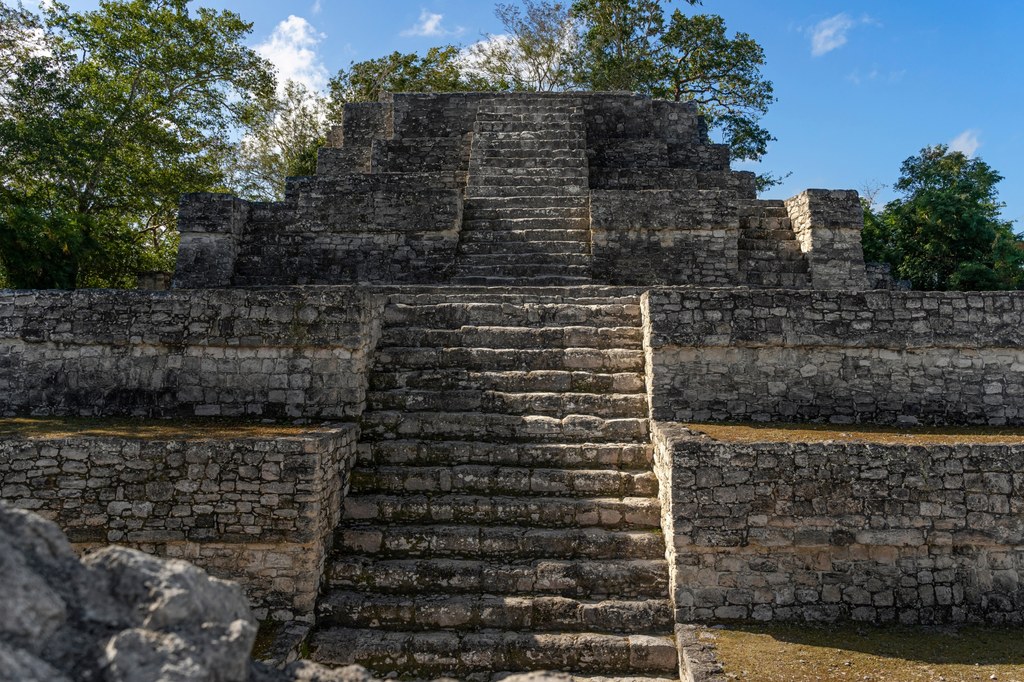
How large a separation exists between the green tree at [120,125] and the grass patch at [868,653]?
40.0ft

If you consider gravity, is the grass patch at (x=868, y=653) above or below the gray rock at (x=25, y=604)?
below

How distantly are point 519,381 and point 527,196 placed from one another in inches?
237

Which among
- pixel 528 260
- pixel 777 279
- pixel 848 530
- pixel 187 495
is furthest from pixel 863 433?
pixel 187 495

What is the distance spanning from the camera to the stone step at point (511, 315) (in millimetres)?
8406

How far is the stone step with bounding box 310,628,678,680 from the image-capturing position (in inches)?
210

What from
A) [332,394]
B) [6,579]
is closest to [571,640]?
[332,394]

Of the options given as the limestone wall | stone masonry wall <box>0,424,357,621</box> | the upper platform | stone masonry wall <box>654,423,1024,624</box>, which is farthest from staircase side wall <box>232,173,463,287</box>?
stone masonry wall <box>654,423,1024,624</box>

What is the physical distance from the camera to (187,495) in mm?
5816

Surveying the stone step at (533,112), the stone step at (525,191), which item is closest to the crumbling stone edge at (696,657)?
the stone step at (525,191)

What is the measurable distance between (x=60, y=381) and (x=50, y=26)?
549 inches

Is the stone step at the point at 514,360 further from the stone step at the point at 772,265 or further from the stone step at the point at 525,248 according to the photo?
the stone step at the point at 772,265

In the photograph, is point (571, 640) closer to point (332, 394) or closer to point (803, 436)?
point (803, 436)

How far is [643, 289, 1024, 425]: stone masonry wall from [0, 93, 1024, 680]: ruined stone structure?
0.03m

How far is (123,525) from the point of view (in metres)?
5.81
